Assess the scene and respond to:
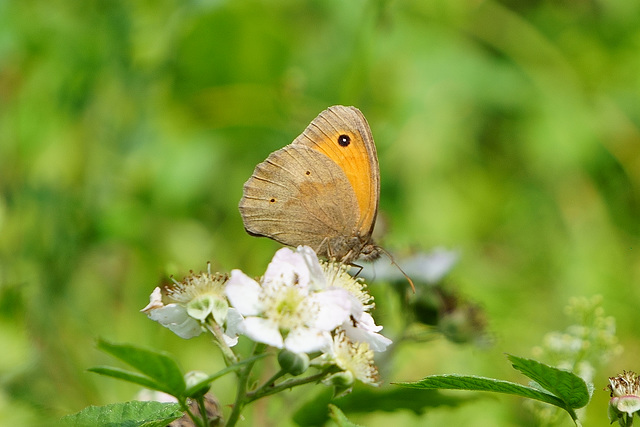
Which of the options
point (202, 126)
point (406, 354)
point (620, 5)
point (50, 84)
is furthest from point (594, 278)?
point (50, 84)

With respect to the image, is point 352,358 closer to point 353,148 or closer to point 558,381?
point 558,381

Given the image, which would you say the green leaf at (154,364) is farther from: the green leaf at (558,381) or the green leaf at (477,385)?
the green leaf at (558,381)

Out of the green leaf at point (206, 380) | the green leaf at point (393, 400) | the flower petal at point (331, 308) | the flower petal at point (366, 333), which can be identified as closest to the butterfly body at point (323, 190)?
the green leaf at point (393, 400)

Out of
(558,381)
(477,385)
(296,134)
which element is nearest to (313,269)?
(477,385)

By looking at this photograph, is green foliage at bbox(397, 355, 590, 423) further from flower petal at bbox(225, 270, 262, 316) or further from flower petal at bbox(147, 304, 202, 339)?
flower petal at bbox(147, 304, 202, 339)

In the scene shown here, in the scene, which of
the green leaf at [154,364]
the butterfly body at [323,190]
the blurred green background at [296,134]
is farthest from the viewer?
the blurred green background at [296,134]

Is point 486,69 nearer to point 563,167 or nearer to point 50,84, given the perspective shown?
point 563,167
